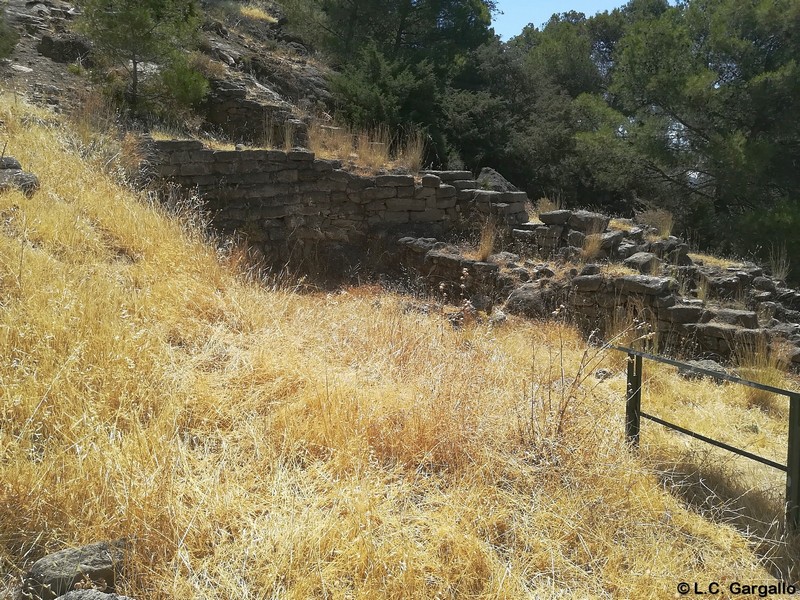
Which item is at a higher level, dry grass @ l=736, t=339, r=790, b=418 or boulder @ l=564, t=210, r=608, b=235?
boulder @ l=564, t=210, r=608, b=235

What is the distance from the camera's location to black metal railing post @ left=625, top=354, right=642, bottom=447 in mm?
3449

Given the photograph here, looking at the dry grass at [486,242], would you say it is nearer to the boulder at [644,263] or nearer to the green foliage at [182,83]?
the boulder at [644,263]

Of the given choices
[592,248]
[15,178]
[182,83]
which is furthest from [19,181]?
[592,248]

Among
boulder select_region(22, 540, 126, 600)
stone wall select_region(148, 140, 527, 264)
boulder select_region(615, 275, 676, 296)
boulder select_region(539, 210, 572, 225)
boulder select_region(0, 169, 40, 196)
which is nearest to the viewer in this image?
boulder select_region(22, 540, 126, 600)

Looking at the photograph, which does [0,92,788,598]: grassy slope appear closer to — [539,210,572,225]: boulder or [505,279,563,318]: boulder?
[505,279,563,318]: boulder

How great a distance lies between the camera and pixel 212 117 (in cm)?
1012

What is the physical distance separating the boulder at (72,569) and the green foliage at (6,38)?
365 inches

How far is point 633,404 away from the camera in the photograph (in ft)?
11.5

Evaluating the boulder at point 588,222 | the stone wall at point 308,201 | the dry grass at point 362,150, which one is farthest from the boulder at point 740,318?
the dry grass at point 362,150

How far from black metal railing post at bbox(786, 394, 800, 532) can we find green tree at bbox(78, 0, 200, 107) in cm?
894

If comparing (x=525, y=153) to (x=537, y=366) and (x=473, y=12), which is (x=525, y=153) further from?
(x=537, y=366)

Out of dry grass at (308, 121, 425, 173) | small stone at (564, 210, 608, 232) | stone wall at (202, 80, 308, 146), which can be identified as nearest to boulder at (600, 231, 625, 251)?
small stone at (564, 210, 608, 232)

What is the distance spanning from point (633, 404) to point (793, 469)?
90 centimetres

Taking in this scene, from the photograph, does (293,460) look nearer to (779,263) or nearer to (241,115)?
(241,115)
